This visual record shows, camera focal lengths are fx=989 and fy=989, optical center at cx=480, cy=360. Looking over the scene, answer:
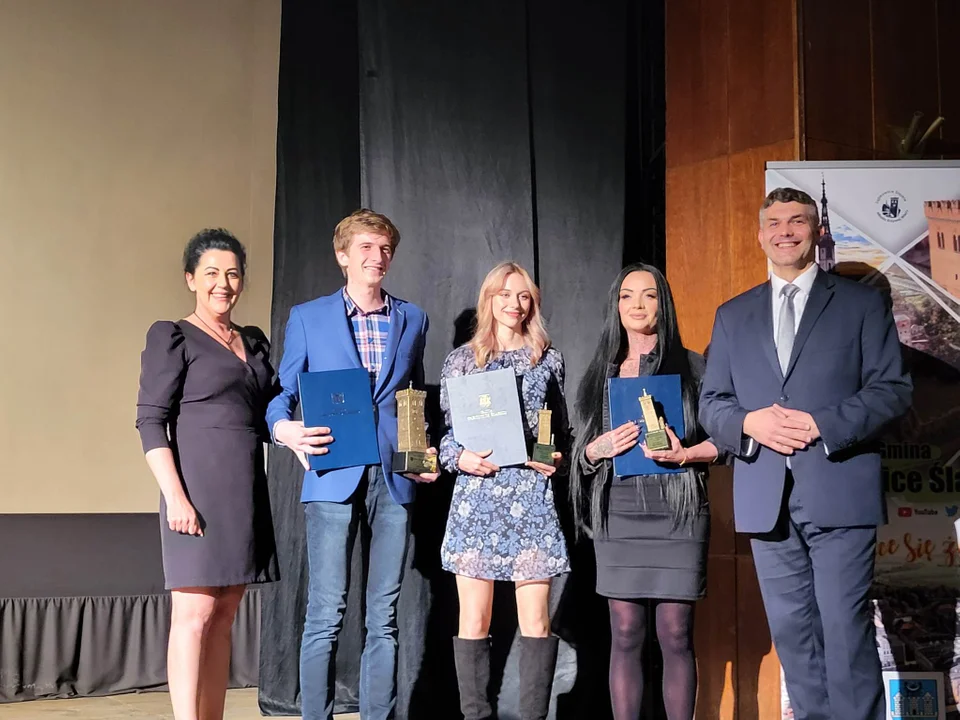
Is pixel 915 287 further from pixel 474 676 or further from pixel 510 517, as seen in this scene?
pixel 474 676

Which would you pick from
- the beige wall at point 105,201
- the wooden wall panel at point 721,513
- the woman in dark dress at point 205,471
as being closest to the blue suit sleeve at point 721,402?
the wooden wall panel at point 721,513

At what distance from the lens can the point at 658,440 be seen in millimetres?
2984

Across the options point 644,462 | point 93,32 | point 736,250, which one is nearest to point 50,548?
point 93,32

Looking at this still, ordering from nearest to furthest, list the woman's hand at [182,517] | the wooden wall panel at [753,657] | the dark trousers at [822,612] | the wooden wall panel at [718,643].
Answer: the dark trousers at [822,612] < the woman's hand at [182,517] < the wooden wall panel at [753,657] < the wooden wall panel at [718,643]

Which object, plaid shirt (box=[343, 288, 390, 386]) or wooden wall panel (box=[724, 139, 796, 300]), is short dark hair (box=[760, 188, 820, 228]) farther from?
plaid shirt (box=[343, 288, 390, 386])

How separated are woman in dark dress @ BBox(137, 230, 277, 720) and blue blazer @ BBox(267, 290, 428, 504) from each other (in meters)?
0.18

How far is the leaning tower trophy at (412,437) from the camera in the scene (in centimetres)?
305

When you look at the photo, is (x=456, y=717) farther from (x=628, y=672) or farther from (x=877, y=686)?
(x=877, y=686)

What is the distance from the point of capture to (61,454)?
179 inches

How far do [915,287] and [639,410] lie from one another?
1.06 m

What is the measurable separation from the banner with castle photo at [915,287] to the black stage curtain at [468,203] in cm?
101

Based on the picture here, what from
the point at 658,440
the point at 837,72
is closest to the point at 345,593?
the point at 658,440

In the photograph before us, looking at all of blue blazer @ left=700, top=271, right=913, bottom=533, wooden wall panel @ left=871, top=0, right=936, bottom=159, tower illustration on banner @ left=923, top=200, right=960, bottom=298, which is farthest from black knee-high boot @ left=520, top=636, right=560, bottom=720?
wooden wall panel @ left=871, top=0, right=936, bottom=159

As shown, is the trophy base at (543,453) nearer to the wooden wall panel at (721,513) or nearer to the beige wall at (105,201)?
the wooden wall panel at (721,513)
